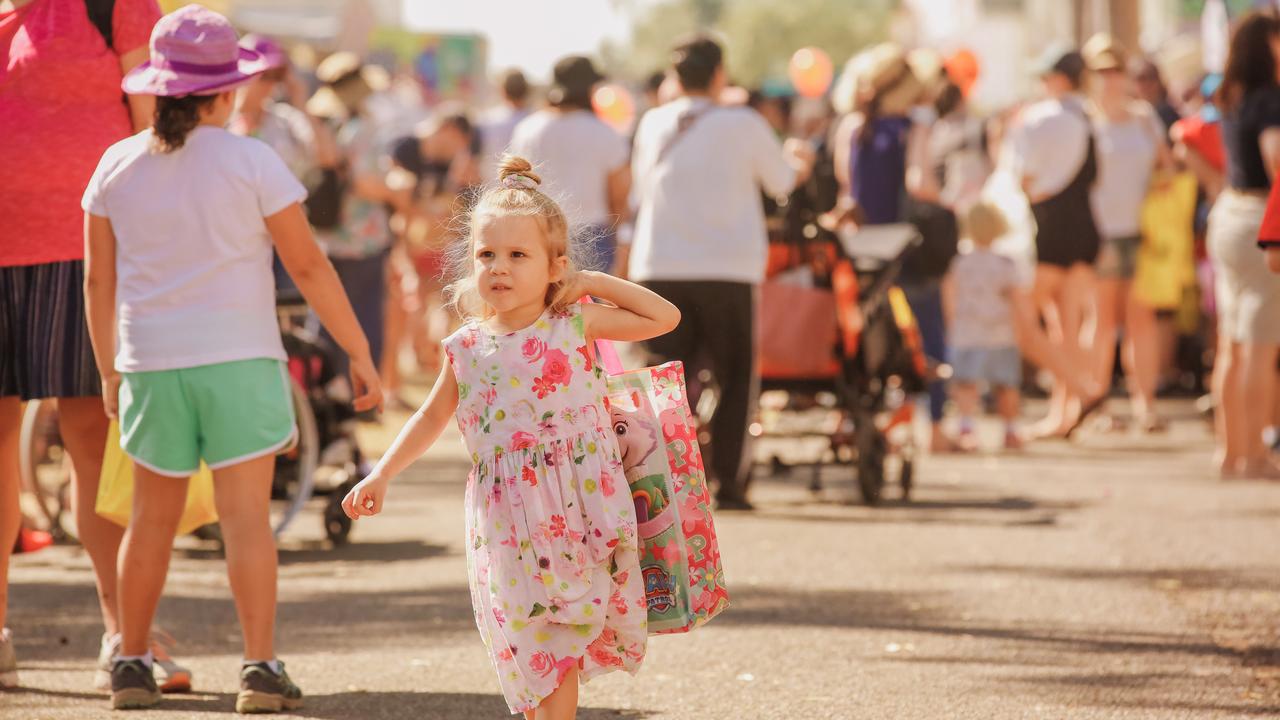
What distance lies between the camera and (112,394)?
20.2ft

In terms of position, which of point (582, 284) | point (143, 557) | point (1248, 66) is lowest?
point (143, 557)

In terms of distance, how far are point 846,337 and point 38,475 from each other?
3759 mm

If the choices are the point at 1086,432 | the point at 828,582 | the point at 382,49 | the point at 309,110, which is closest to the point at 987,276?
the point at 1086,432

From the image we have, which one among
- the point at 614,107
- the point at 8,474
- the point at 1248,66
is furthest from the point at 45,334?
the point at 614,107

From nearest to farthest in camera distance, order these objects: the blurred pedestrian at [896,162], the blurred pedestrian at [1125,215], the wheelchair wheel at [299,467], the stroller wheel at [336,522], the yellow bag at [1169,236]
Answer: the wheelchair wheel at [299,467] < the stroller wheel at [336,522] < the blurred pedestrian at [896,162] < the blurred pedestrian at [1125,215] < the yellow bag at [1169,236]

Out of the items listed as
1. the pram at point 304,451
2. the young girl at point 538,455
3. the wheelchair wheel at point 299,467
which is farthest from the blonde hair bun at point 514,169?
the pram at point 304,451

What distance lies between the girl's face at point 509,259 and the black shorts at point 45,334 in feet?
6.15

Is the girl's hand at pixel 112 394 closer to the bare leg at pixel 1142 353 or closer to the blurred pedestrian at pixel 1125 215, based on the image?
the blurred pedestrian at pixel 1125 215

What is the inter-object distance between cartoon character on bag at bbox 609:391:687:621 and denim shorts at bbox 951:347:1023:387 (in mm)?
8970

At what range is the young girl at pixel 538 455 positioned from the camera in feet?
16.4

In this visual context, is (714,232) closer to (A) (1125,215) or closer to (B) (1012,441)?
(B) (1012,441)

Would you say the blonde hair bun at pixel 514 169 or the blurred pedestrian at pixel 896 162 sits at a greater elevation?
the blonde hair bun at pixel 514 169

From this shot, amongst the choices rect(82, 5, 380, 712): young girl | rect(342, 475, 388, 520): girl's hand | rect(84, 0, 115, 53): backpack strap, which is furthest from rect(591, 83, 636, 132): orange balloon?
rect(342, 475, 388, 520): girl's hand

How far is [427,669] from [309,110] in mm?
6794
